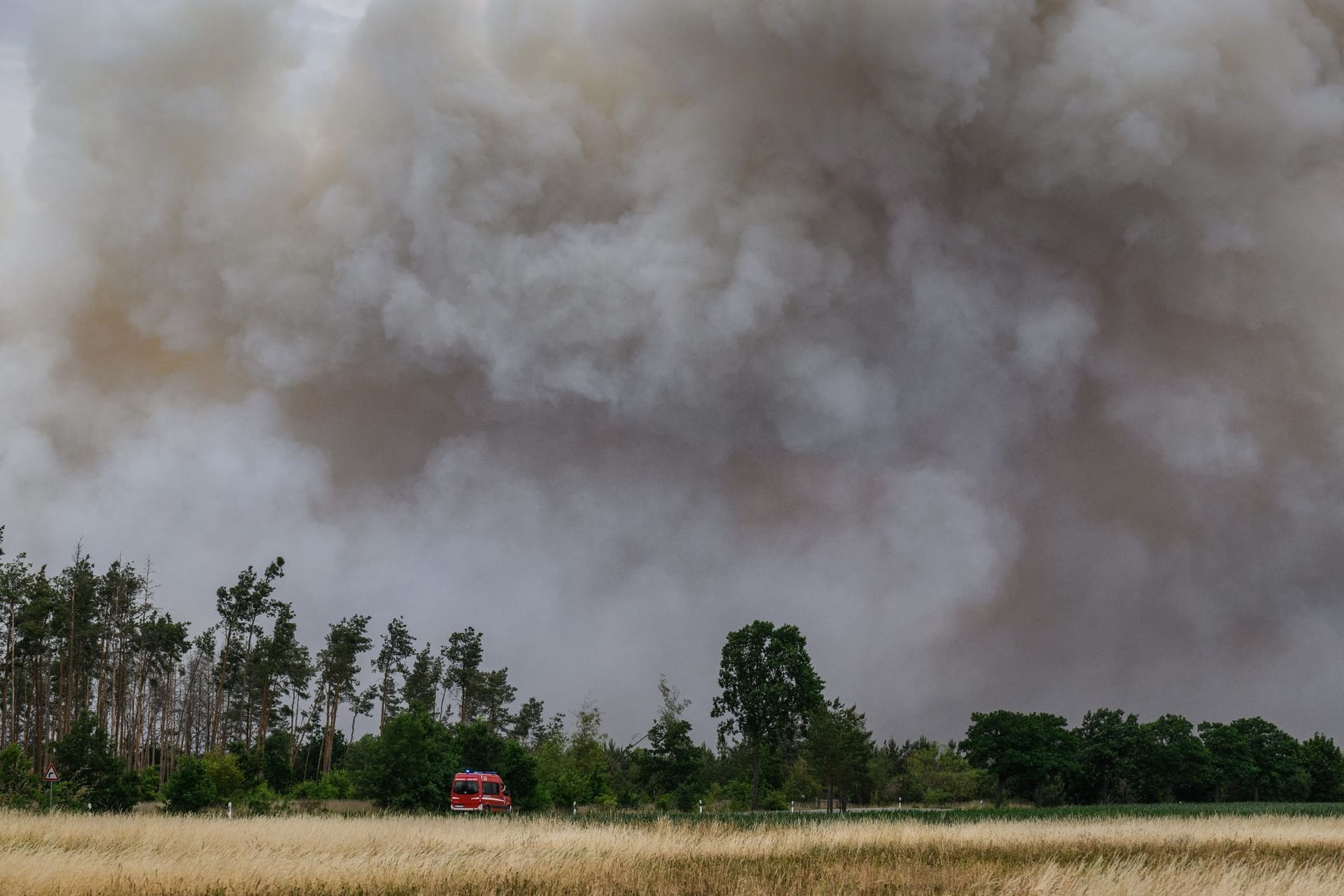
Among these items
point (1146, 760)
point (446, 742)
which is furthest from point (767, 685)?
point (1146, 760)

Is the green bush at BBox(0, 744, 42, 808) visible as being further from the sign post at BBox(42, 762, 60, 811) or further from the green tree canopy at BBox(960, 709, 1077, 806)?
the green tree canopy at BBox(960, 709, 1077, 806)

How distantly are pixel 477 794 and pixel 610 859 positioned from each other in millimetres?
25625

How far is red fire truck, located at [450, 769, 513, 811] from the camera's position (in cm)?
4516

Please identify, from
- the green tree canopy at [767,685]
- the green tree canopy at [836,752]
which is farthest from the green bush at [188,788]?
the green tree canopy at [836,752]

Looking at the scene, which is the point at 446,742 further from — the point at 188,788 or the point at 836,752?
the point at 836,752

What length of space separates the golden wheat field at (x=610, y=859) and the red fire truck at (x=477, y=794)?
10032 mm

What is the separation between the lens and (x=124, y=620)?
74000 mm

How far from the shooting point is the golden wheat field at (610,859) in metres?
16.5

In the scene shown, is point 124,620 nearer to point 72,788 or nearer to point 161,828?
point 72,788

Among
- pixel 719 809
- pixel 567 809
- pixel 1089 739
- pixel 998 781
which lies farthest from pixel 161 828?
pixel 1089 739

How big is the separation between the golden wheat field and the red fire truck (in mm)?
10032

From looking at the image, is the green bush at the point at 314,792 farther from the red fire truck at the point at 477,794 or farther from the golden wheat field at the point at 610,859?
the golden wheat field at the point at 610,859

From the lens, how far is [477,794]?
45469mm

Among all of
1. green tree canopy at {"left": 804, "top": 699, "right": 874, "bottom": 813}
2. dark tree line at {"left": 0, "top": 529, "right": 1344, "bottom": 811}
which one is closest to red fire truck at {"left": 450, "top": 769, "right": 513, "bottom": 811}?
dark tree line at {"left": 0, "top": 529, "right": 1344, "bottom": 811}
